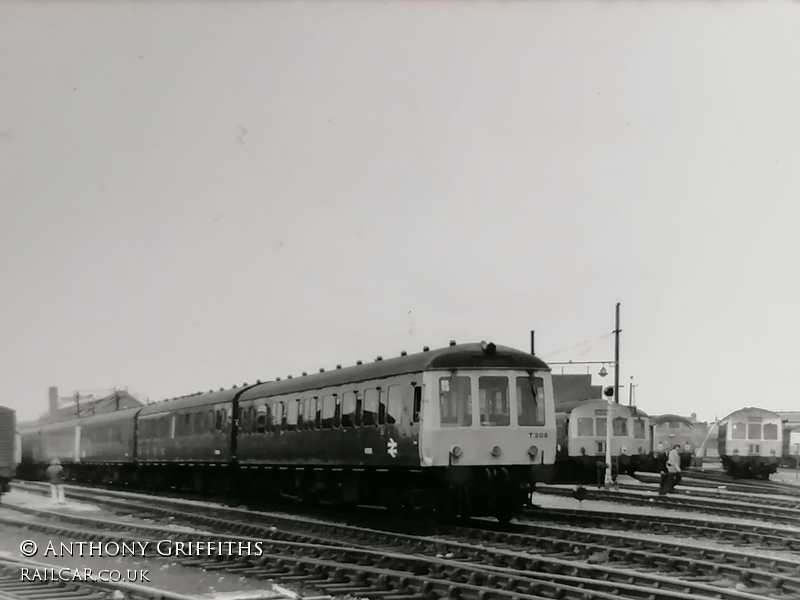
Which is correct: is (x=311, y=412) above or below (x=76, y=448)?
above

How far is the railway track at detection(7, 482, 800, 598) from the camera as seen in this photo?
37.5 feet

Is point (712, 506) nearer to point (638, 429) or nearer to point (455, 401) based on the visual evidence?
point (455, 401)

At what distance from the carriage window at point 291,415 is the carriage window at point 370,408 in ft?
12.3

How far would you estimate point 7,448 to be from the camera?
25094mm

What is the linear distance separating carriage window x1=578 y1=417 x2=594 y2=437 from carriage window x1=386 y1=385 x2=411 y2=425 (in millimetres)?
18797

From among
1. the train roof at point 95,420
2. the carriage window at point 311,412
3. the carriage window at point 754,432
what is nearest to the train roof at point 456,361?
the carriage window at point 311,412

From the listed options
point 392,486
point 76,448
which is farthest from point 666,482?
point 76,448

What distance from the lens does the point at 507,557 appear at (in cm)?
1327

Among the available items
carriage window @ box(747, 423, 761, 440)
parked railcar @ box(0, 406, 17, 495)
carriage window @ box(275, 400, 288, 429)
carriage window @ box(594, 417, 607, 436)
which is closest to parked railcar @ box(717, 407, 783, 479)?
carriage window @ box(747, 423, 761, 440)

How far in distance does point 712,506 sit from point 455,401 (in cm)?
861

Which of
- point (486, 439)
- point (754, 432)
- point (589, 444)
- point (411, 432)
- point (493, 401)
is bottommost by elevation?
point (589, 444)

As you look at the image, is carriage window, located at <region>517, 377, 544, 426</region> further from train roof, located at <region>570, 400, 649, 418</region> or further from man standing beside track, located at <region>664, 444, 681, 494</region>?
train roof, located at <region>570, 400, 649, 418</region>

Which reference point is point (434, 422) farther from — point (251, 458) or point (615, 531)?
point (251, 458)

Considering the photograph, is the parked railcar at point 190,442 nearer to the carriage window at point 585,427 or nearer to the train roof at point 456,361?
the train roof at point 456,361
